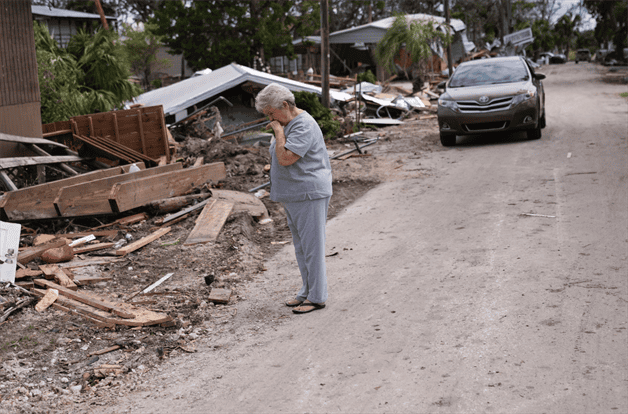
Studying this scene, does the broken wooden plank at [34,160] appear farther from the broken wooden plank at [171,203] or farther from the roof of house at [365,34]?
the roof of house at [365,34]

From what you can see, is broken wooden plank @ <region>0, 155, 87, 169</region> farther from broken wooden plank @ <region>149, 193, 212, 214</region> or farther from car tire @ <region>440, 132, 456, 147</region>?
car tire @ <region>440, 132, 456, 147</region>

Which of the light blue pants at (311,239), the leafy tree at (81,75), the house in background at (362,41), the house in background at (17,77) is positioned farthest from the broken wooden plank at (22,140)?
the house in background at (362,41)

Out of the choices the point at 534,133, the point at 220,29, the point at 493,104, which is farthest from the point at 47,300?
the point at 220,29

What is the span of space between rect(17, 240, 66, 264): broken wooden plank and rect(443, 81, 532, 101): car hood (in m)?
9.55

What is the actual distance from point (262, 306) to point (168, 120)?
677 inches

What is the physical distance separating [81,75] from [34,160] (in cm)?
636

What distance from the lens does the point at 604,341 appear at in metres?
4.46

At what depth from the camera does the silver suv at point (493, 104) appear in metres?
13.6

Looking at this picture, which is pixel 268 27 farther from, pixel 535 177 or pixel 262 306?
pixel 262 306

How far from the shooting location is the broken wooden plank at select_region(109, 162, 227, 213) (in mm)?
8789

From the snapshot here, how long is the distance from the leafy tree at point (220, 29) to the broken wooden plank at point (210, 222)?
3089 cm

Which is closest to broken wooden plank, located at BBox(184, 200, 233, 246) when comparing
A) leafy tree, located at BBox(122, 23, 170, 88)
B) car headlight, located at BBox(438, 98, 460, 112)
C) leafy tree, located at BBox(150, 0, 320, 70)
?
car headlight, located at BBox(438, 98, 460, 112)

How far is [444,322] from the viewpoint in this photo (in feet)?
16.4

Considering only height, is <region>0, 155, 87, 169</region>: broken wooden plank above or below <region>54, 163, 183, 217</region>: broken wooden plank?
above
